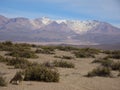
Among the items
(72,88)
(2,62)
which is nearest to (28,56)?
(2,62)

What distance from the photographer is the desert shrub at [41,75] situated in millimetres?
14039

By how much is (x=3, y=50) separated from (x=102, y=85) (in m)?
19.3

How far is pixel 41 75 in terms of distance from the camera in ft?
46.3

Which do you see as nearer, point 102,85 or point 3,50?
point 102,85

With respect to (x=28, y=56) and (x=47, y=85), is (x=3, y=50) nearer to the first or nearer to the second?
(x=28, y=56)

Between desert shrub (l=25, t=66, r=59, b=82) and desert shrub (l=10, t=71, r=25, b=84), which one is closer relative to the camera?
desert shrub (l=10, t=71, r=25, b=84)

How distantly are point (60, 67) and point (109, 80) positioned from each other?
5.16 meters

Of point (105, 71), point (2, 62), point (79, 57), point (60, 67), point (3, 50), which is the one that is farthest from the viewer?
point (3, 50)

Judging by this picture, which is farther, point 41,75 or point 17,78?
point 41,75

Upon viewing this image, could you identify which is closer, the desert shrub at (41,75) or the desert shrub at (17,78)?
the desert shrub at (17,78)

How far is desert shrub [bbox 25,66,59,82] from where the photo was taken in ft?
46.1

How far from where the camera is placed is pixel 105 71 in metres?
17.2

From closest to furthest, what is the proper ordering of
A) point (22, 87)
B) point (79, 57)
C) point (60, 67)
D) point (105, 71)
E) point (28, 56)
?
1. point (22, 87)
2. point (105, 71)
3. point (60, 67)
4. point (28, 56)
5. point (79, 57)

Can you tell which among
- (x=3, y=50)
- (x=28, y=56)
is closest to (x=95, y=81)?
(x=28, y=56)
